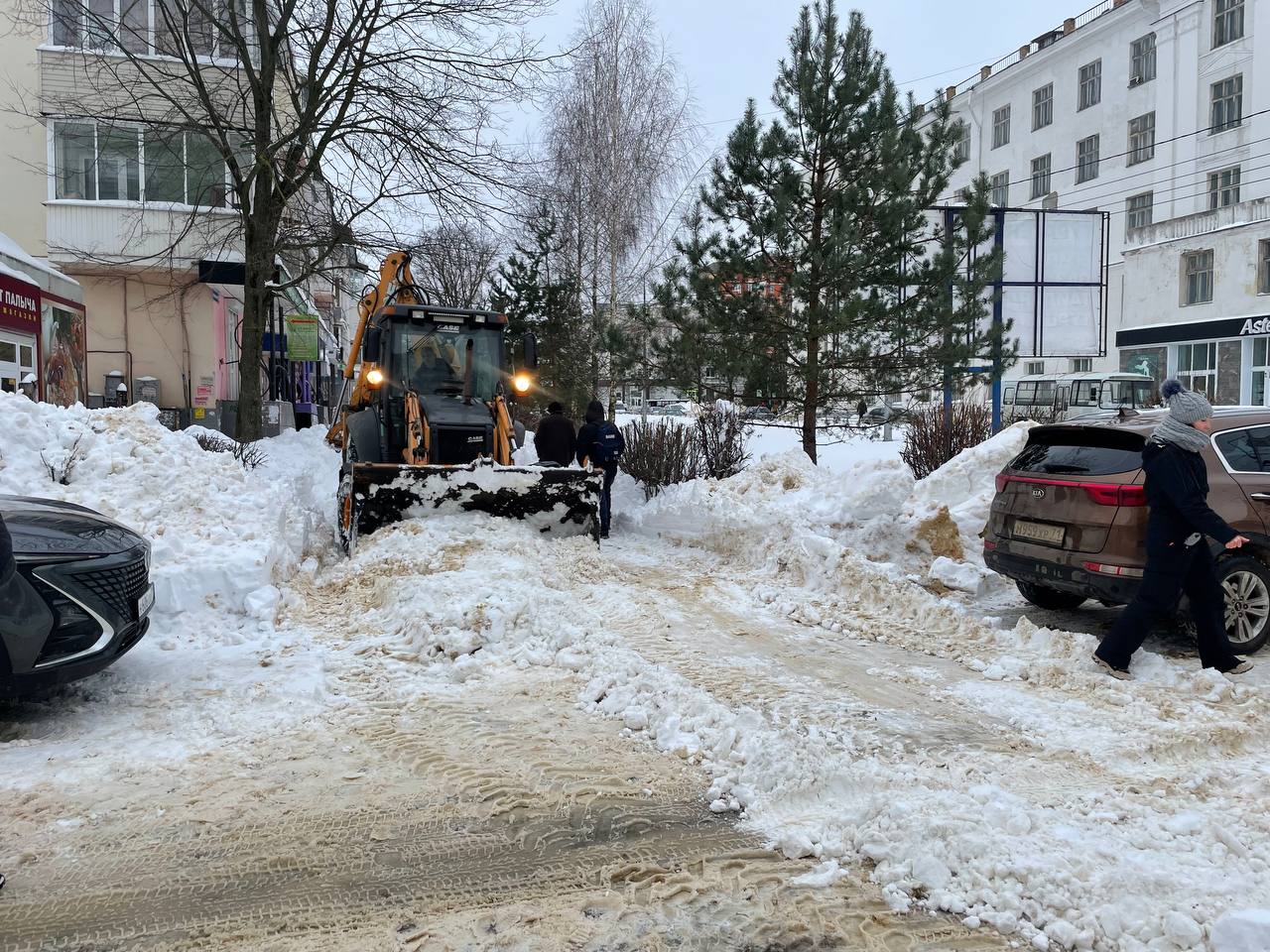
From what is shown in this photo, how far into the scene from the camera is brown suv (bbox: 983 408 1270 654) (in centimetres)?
650

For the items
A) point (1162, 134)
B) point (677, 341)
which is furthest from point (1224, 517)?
point (1162, 134)

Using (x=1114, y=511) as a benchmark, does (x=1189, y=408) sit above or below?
above

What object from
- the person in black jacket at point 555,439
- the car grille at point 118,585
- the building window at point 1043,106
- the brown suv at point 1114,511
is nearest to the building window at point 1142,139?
the building window at point 1043,106

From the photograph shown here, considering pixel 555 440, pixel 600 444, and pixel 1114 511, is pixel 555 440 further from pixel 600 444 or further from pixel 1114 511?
pixel 1114 511

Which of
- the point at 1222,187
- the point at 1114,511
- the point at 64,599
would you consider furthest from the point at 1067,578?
the point at 1222,187

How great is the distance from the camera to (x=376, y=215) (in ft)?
57.6

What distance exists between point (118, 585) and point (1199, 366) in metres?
38.2

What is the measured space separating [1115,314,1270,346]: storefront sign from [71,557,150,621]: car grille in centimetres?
3556

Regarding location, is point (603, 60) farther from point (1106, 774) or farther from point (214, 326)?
point (1106, 774)

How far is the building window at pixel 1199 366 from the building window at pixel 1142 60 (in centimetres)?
1173

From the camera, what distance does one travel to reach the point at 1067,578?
681 cm

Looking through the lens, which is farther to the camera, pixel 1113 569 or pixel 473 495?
pixel 473 495

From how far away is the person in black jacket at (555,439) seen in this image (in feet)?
41.3

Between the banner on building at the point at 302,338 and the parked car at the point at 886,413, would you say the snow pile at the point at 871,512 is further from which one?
the banner on building at the point at 302,338
